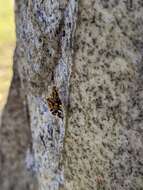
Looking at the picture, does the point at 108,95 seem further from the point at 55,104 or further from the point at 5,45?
the point at 5,45

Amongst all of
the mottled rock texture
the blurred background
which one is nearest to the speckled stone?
the mottled rock texture

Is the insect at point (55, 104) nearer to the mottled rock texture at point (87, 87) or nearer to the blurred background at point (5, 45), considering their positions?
the mottled rock texture at point (87, 87)

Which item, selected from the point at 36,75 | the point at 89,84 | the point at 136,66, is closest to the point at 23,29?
the point at 36,75

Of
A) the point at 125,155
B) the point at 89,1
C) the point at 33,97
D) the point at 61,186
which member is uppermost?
the point at 89,1

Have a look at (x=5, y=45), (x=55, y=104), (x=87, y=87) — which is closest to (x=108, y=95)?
(x=87, y=87)

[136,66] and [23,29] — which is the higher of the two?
[23,29]

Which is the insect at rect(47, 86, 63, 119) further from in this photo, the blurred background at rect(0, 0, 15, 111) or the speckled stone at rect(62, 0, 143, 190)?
the blurred background at rect(0, 0, 15, 111)

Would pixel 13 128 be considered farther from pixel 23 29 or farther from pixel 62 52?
pixel 62 52
